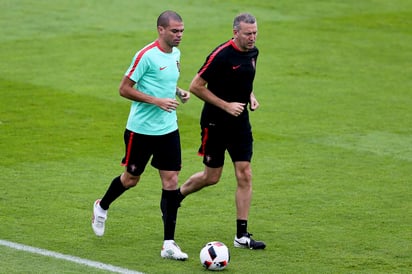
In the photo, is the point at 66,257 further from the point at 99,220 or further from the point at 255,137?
the point at 255,137

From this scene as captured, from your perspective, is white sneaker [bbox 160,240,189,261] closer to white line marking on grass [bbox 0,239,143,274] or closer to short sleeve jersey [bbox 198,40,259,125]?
white line marking on grass [bbox 0,239,143,274]

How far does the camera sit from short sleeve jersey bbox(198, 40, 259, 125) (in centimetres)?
1091

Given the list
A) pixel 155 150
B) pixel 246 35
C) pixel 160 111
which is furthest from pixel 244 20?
pixel 155 150

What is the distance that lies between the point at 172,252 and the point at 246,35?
7.57 ft

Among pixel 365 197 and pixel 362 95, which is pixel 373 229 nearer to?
pixel 365 197

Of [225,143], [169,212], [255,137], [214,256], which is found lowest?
[255,137]

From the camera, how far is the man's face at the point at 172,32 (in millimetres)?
10367

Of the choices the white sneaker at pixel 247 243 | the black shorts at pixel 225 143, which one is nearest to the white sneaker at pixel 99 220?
the black shorts at pixel 225 143

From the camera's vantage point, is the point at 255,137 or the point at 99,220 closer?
the point at 99,220

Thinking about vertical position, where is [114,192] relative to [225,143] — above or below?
below

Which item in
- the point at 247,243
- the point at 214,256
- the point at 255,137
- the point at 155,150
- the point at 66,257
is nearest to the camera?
the point at 214,256

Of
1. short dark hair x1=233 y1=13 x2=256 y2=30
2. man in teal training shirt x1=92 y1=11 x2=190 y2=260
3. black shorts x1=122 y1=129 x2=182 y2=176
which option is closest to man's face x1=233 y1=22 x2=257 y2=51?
short dark hair x1=233 y1=13 x2=256 y2=30

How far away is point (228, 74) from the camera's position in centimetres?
1093

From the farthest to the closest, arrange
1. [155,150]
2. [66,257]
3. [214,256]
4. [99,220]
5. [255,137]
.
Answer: [255,137], [99,220], [155,150], [66,257], [214,256]
